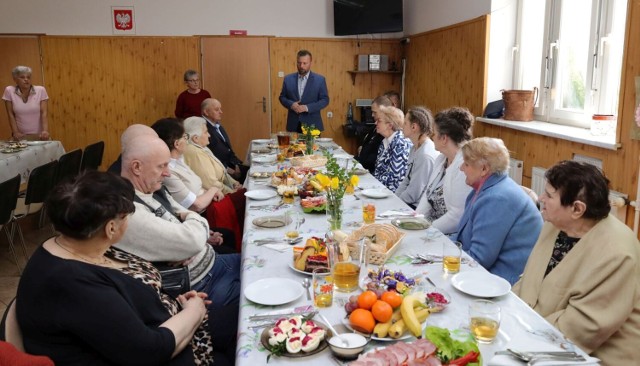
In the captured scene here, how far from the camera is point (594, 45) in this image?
13.9ft

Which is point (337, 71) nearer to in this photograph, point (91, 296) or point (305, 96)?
point (305, 96)

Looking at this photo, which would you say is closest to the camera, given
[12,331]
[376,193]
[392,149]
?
[12,331]

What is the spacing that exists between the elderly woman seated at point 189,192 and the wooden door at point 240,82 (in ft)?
15.7

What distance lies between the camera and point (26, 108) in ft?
21.6

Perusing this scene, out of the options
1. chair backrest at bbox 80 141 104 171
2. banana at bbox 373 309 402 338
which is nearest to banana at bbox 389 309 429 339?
banana at bbox 373 309 402 338

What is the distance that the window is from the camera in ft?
13.4

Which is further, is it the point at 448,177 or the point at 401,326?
the point at 448,177

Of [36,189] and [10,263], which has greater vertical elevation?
[36,189]

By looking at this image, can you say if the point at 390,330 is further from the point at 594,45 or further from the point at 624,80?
the point at 594,45

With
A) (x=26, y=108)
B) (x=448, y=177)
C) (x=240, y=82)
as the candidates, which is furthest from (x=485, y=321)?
(x=240, y=82)

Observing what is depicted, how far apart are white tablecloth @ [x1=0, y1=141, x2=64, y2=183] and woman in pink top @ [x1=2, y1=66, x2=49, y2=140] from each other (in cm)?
58

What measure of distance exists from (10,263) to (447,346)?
4170 mm

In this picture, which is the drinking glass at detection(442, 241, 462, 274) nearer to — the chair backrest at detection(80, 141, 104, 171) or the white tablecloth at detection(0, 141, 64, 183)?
the white tablecloth at detection(0, 141, 64, 183)

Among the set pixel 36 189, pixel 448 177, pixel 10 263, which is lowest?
pixel 10 263
